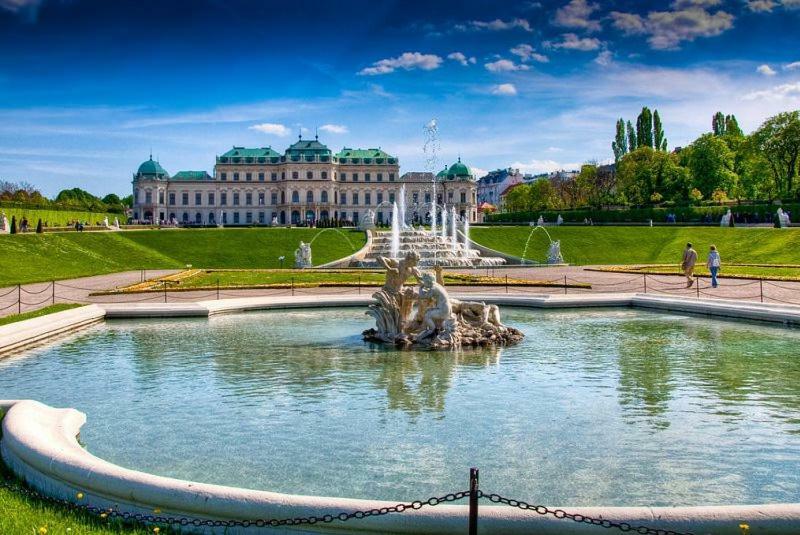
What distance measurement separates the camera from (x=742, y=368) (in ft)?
43.3

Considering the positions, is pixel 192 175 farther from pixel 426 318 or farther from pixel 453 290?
pixel 426 318

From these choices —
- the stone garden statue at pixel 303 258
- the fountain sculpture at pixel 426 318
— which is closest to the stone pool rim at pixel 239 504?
the fountain sculpture at pixel 426 318

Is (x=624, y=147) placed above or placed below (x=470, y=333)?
above

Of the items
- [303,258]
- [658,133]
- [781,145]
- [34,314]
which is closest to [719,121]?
[658,133]

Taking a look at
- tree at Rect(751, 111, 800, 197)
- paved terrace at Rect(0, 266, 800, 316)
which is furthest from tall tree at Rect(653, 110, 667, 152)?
paved terrace at Rect(0, 266, 800, 316)

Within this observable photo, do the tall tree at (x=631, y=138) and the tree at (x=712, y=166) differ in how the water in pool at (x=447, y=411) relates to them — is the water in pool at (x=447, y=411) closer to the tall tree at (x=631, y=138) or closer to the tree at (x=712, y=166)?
the tree at (x=712, y=166)

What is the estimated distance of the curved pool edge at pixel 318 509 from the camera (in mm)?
5699

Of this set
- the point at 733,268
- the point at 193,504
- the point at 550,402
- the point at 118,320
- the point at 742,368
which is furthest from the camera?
the point at 733,268

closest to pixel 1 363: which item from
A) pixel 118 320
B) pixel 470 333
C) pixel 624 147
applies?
pixel 118 320

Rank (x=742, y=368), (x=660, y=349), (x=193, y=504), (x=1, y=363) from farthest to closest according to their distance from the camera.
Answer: (x=660, y=349) → (x=1, y=363) → (x=742, y=368) → (x=193, y=504)

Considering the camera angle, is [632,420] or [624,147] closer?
[632,420]

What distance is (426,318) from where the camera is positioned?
15945 millimetres

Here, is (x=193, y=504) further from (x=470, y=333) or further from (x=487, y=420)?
(x=470, y=333)

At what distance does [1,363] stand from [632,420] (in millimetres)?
11960
